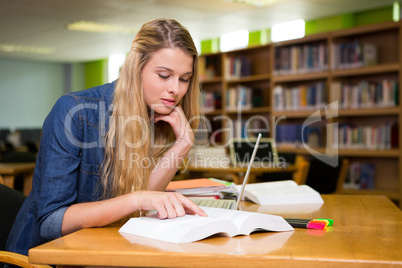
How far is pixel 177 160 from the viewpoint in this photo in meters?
1.46

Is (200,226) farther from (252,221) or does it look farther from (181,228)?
(252,221)

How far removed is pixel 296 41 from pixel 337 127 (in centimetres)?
111

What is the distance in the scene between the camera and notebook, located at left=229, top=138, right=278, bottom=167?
3.91 metres

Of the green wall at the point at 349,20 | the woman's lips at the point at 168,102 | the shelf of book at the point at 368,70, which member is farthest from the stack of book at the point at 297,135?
the woman's lips at the point at 168,102

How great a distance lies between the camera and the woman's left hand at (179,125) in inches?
59.6

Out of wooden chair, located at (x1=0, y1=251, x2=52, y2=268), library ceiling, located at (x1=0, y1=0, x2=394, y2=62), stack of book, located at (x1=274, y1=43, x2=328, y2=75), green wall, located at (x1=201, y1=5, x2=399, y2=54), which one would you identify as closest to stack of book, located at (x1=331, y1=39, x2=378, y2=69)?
stack of book, located at (x1=274, y1=43, x2=328, y2=75)

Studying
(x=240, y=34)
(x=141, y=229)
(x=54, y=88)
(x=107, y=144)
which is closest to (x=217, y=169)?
(x=107, y=144)

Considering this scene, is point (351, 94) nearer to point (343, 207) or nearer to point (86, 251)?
point (343, 207)

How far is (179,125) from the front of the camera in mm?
1533

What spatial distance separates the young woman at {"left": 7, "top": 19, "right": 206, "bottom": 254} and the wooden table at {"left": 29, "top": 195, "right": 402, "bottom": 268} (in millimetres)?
115

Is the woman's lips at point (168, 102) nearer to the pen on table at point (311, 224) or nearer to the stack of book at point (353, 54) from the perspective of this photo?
the pen on table at point (311, 224)

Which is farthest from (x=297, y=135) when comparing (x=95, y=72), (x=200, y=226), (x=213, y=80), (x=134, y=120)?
(x=95, y=72)

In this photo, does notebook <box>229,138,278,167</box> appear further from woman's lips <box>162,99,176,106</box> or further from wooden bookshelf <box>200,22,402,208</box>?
woman's lips <box>162,99,176,106</box>

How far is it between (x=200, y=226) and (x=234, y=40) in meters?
7.83
